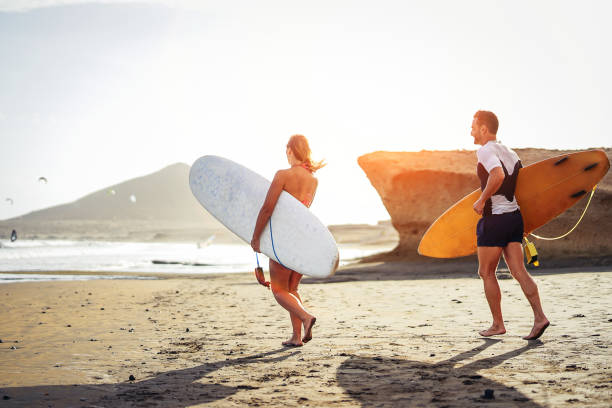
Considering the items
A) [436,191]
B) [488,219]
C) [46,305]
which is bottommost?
[46,305]

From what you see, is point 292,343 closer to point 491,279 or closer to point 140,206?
point 491,279

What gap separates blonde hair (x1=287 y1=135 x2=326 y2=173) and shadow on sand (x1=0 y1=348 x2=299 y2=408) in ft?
5.81

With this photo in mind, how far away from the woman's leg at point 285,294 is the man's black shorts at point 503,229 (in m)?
1.55

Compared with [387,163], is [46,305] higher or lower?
lower

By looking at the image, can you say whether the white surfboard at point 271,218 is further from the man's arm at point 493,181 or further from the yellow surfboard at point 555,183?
the yellow surfboard at point 555,183

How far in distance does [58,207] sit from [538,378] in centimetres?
11881

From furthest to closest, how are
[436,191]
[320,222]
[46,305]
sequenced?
[436,191] → [46,305] → [320,222]

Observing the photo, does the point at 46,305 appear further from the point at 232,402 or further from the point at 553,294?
the point at 553,294

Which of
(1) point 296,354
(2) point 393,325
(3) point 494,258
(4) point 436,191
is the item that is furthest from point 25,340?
(4) point 436,191

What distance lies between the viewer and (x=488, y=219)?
4.25 meters

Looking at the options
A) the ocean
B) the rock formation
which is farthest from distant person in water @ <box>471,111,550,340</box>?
the ocean

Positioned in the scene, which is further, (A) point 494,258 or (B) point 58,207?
(B) point 58,207

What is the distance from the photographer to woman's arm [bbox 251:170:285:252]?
4.34 metres

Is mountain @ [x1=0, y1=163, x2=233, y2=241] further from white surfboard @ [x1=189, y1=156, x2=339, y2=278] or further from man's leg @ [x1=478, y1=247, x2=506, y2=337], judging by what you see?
man's leg @ [x1=478, y1=247, x2=506, y2=337]
